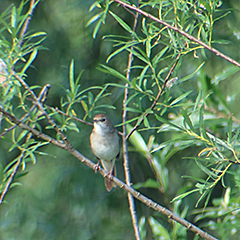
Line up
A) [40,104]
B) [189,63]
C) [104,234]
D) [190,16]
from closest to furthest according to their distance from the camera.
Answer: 1. [190,16]
2. [40,104]
3. [189,63]
4. [104,234]

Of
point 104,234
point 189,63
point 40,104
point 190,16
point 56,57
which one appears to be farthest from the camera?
point 56,57

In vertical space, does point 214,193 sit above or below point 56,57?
below

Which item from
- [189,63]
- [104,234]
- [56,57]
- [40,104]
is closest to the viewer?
[40,104]

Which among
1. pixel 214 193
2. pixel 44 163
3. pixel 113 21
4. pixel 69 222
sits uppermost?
pixel 113 21

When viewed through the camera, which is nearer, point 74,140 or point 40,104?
point 40,104

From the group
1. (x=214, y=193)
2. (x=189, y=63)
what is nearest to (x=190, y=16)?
(x=189, y=63)

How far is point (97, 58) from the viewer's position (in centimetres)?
255

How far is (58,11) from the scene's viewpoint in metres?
2.54

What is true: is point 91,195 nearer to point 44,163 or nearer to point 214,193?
point 44,163

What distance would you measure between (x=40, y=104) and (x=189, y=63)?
4.46 ft

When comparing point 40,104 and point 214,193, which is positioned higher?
point 40,104

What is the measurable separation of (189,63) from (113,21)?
746mm

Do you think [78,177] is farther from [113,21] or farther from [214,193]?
[113,21]

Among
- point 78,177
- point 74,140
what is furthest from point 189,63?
point 78,177
